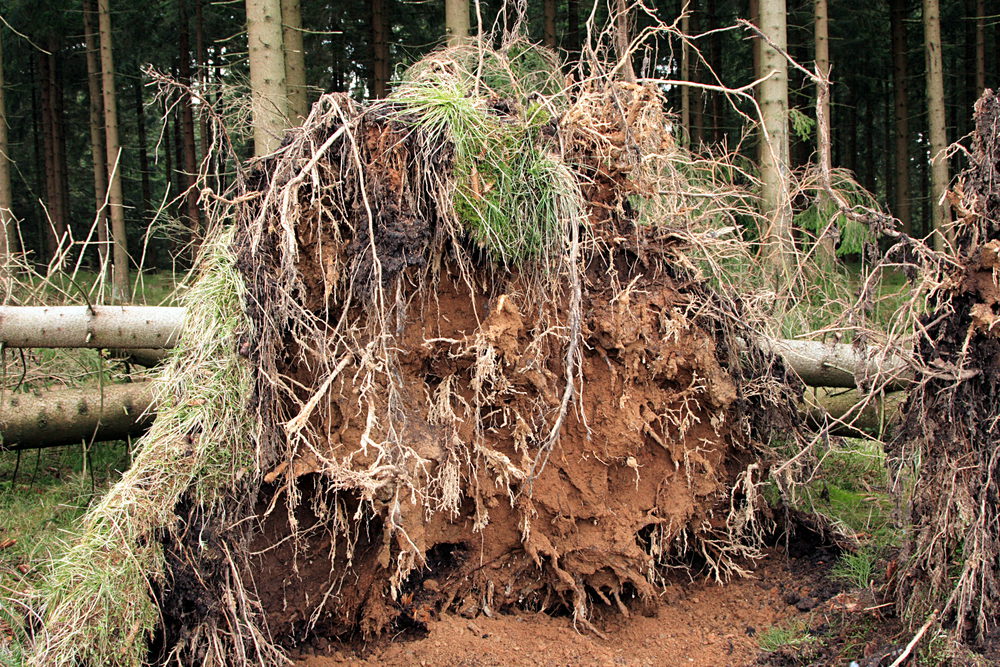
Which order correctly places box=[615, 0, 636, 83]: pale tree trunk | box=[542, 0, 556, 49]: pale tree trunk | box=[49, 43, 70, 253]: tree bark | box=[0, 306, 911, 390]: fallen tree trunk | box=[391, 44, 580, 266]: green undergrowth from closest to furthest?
box=[391, 44, 580, 266]: green undergrowth, box=[615, 0, 636, 83]: pale tree trunk, box=[0, 306, 911, 390]: fallen tree trunk, box=[542, 0, 556, 49]: pale tree trunk, box=[49, 43, 70, 253]: tree bark

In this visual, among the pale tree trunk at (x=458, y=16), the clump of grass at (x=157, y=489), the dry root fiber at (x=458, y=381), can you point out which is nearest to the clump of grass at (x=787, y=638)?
the dry root fiber at (x=458, y=381)

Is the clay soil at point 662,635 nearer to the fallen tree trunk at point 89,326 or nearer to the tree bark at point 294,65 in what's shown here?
the fallen tree trunk at point 89,326

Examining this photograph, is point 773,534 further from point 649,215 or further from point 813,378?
point 649,215

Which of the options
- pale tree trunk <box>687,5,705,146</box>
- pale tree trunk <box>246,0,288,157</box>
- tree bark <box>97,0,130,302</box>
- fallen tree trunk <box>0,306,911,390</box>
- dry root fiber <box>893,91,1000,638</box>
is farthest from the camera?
pale tree trunk <box>687,5,705,146</box>

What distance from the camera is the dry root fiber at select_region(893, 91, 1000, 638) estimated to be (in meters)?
3.11

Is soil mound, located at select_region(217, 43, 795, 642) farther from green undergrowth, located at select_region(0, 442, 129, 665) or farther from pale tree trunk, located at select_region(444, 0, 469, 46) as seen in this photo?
pale tree trunk, located at select_region(444, 0, 469, 46)

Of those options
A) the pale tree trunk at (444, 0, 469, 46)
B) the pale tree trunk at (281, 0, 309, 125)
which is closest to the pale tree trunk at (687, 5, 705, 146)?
the pale tree trunk at (444, 0, 469, 46)

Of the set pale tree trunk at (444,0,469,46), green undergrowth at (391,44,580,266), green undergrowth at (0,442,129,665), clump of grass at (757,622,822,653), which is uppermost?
pale tree trunk at (444,0,469,46)

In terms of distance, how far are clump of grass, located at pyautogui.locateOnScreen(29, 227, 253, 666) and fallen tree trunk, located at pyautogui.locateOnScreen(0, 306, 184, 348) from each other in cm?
105

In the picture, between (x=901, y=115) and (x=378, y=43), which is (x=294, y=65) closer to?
(x=378, y=43)

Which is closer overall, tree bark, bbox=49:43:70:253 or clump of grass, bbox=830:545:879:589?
clump of grass, bbox=830:545:879:589

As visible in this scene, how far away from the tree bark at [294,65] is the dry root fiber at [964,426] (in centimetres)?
577

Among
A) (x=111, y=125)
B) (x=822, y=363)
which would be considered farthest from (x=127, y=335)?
(x=111, y=125)

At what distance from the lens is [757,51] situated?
1030 cm
